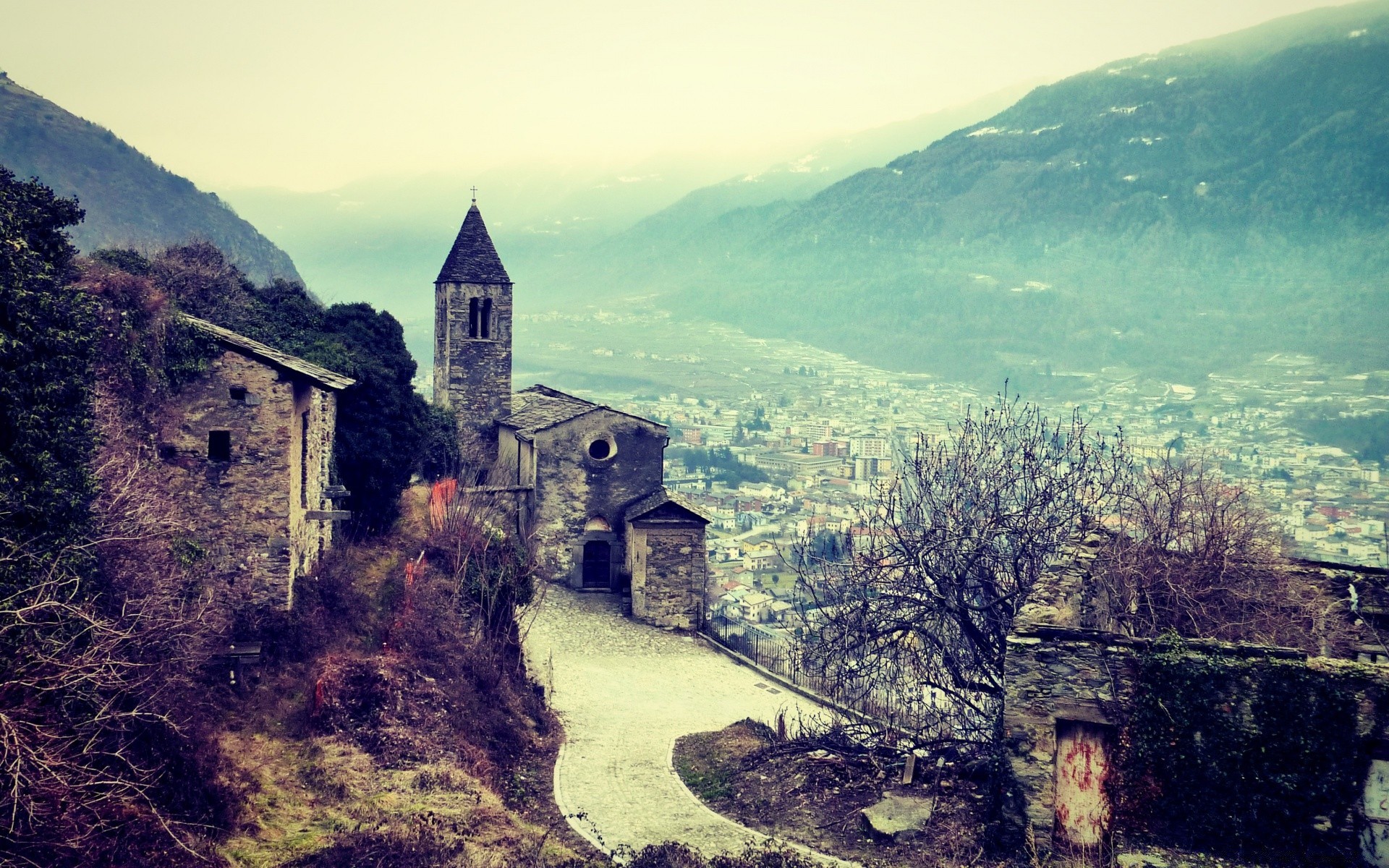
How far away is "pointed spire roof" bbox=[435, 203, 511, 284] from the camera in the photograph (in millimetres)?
35125

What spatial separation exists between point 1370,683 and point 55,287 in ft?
50.2

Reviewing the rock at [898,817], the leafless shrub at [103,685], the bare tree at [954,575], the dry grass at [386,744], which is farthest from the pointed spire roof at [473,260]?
the rock at [898,817]

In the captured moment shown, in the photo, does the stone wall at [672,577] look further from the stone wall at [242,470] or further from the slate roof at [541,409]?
the stone wall at [242,470]

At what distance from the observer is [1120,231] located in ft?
460

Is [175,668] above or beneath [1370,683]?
beneath

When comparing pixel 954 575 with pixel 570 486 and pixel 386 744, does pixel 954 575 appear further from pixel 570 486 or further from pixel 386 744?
pixel 570 486

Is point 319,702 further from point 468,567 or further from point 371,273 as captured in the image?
point 371,273

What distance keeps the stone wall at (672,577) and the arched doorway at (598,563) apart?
101 inches

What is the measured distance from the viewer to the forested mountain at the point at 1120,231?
113562 millimetres

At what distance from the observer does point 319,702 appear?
14516mm

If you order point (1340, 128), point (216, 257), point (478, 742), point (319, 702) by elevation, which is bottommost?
point (478, 742)

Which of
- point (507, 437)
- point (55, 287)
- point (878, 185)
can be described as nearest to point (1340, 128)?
point (878, 185)

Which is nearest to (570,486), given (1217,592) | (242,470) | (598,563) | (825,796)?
(598,563)

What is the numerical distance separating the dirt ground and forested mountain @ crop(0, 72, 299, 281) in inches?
1411
